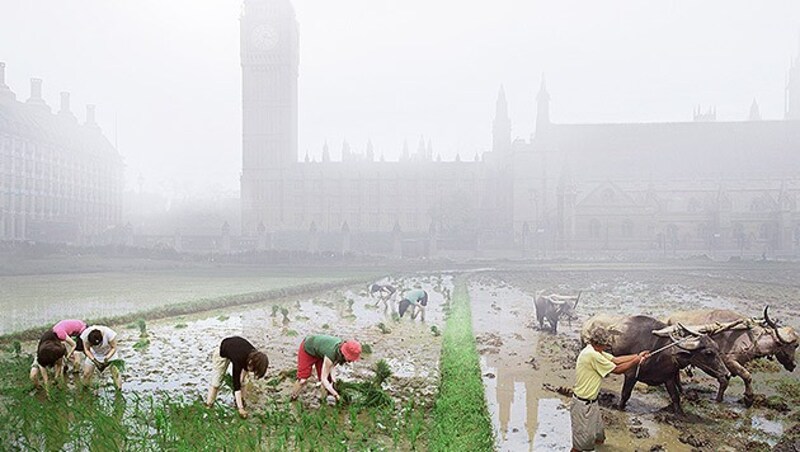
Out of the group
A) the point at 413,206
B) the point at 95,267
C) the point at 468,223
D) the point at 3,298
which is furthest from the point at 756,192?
the point at 3,298

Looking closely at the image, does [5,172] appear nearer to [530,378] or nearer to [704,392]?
[530,378]

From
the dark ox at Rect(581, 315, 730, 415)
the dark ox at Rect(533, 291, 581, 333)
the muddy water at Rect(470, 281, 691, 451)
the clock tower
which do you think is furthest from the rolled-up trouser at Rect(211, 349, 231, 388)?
the clock tower

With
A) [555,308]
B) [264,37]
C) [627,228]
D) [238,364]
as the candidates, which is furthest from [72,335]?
[264,37]

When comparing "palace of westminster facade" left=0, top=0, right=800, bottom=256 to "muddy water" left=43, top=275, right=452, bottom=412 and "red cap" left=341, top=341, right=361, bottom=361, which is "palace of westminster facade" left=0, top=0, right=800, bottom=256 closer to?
"muddy water" left=43, top=275, right=452, bottom=412

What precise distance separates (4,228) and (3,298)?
7.71 m

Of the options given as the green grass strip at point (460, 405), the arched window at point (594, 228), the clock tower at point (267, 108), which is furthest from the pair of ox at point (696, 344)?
the clock tower at point (267, 108)

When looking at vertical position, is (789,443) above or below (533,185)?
below

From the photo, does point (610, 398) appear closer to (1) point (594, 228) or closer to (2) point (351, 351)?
(2) point (351, 351)

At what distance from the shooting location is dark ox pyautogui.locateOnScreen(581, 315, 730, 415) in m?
6.52

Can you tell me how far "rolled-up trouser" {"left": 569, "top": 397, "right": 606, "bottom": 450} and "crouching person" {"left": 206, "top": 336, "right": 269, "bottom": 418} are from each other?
11.1ft

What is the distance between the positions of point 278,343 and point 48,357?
14.6 feet

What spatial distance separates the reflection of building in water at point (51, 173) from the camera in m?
23.4

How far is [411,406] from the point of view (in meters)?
6.57

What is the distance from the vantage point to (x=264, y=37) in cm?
7181
